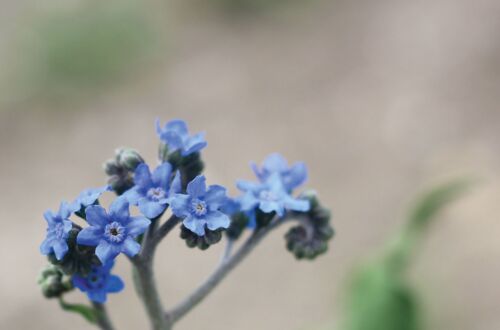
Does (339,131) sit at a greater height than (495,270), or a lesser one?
greater

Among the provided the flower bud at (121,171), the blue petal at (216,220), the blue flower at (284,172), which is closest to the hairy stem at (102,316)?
the flower bud at (121,171)

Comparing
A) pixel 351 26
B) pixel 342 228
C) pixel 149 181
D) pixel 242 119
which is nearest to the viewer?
pixel 149 181

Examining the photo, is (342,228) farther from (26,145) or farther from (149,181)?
(149,181)

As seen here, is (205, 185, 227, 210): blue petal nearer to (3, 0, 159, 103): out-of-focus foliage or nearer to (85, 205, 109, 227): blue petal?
(85, 205, 109, 227): blue petal

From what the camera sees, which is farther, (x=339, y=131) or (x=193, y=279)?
(x=339, y=131)

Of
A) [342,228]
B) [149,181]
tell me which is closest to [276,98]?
[342,228]

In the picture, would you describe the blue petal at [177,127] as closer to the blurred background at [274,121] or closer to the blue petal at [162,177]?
the blue petal at [162,177]

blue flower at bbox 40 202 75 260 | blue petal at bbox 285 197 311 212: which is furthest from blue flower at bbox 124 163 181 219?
blue petal at bbox 285 197 311 212
